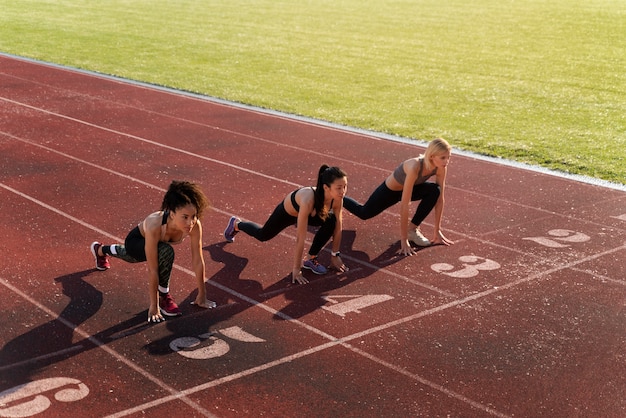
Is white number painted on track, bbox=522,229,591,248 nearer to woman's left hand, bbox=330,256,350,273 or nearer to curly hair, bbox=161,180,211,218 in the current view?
woman's left hand, bbox=330,256,350,273

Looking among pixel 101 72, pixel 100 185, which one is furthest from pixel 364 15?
pixel 100 185

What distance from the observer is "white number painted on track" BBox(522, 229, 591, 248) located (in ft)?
32.5

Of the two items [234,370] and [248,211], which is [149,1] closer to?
[248,211]

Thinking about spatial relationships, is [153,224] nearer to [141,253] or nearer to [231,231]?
[141,253]

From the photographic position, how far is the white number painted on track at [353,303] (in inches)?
311

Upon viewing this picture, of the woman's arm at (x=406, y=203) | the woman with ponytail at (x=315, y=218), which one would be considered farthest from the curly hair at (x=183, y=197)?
the woman's arm at (x=406, y=203)

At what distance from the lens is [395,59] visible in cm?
2594

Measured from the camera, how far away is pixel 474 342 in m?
7.36

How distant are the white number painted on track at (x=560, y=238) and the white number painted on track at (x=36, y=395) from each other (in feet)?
18.3

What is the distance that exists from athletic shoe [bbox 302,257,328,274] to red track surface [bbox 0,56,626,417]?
14 centimetres

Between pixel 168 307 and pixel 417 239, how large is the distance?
325 centimetres

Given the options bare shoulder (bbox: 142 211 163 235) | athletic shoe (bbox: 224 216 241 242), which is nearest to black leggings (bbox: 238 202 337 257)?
athletic shoe (bbox: 224 216 241 242)

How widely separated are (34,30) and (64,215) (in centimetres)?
2260

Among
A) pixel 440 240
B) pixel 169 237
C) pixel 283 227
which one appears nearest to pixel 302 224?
pixel 283 227
